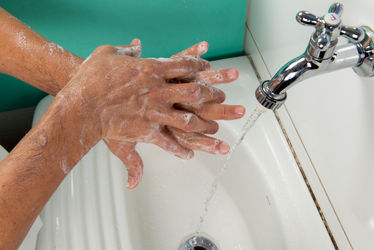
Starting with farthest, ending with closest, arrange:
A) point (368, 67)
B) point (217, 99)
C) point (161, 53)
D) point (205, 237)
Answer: point (161, 53), point (205, 237), point (217, 99), point (368, 67)

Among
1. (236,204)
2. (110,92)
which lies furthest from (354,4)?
(236,204)

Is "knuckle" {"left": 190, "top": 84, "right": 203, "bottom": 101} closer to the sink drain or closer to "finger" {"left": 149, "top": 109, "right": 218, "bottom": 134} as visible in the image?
"finger" {"left": 149, "top": 109, "right": 218, "bottom": 134}

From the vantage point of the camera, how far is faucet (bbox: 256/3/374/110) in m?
0.40

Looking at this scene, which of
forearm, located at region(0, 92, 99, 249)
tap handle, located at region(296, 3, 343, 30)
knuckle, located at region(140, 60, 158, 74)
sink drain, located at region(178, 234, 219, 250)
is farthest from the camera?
sink drain, located at region(178, 234, 219, 250)

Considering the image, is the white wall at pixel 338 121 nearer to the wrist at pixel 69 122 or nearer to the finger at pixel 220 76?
the finger at pixel 220 76

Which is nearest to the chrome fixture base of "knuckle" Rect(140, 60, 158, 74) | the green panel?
"knuckle" Rect(140, 60, 158, 74)

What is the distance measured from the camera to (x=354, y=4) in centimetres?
49

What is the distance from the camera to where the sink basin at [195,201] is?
0.64m

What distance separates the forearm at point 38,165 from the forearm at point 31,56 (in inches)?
6.3

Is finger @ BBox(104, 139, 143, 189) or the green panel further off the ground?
the green panel

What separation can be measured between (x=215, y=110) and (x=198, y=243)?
0.31 m

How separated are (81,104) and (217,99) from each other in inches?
9.9

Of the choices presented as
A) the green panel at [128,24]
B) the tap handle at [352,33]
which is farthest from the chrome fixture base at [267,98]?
the green panel at [128,24]

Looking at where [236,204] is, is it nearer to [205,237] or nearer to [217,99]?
[205,237]
